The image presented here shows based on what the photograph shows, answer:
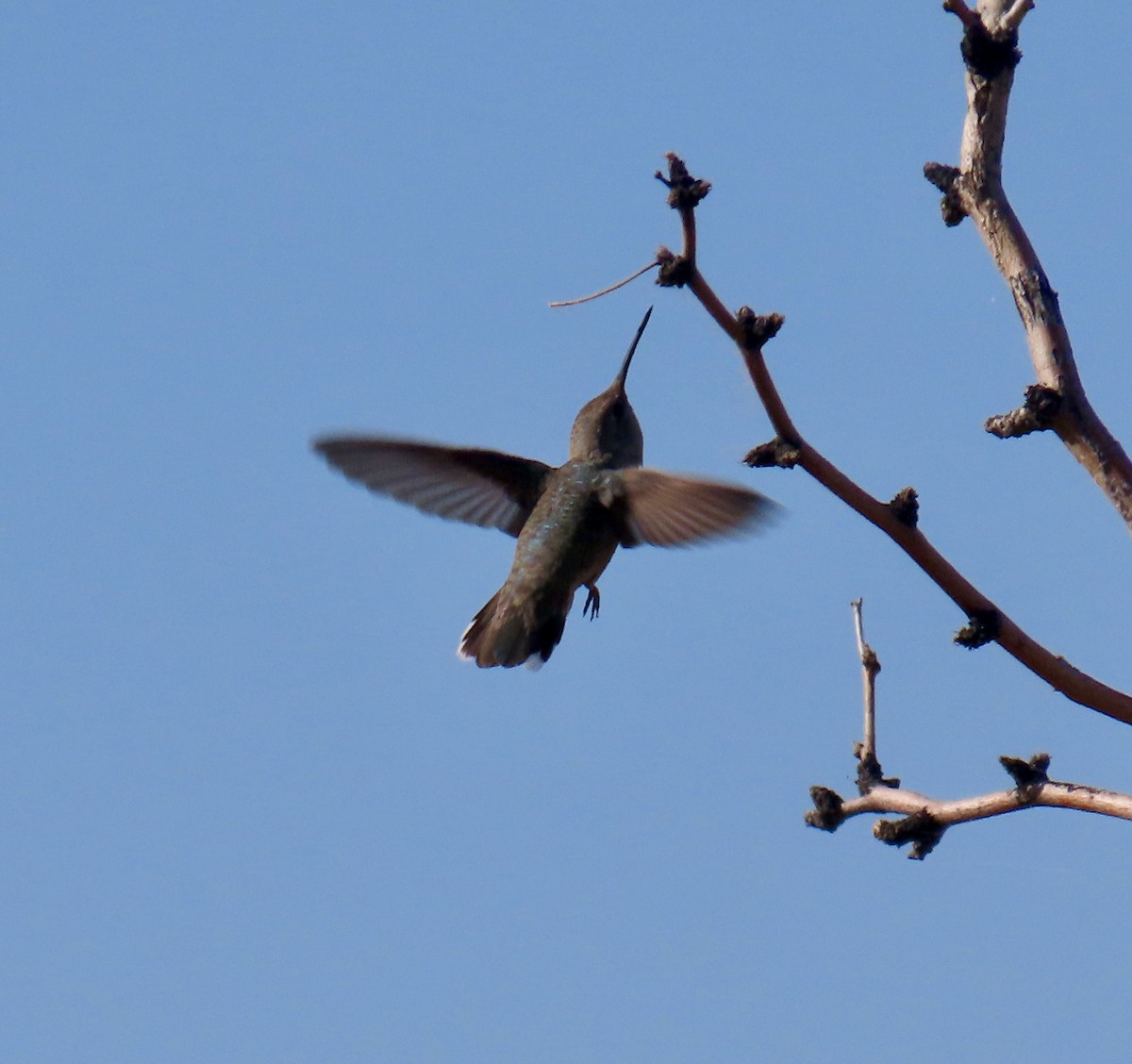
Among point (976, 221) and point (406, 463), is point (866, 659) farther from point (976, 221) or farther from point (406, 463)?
point (406, 463)

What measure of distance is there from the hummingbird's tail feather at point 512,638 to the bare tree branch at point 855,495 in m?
3.31

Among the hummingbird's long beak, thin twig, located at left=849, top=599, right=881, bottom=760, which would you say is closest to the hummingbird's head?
the hummingbird's long beak

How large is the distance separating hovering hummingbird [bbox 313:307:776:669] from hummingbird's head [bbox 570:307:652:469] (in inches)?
0.5

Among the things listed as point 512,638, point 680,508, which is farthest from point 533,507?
point 680,508

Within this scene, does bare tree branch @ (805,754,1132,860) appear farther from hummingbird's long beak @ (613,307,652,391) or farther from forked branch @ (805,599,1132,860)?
hummingbird's long beak @ (613,307,652,391)

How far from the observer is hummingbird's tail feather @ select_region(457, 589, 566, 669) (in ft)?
23.0

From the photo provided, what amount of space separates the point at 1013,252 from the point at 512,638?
3.54 metres

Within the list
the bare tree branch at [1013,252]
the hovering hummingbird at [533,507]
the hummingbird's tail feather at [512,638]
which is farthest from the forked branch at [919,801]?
the hummingbird's tail feather at [512,638]

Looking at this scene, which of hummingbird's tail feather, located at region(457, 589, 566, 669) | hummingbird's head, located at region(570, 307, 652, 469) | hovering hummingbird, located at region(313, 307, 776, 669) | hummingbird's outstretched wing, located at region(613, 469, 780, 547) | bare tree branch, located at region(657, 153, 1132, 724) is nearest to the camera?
bare tree branch, located at region(657, 153, 1132, 724)

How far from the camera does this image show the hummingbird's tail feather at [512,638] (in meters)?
7.00

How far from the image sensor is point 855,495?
3.84 metres

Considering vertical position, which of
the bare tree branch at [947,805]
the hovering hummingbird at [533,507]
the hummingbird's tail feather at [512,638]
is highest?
the hovering hummingbird at [533,507]

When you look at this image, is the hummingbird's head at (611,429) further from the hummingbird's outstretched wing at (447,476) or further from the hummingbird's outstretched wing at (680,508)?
the hummingbird's outstretched wing at (680,508)

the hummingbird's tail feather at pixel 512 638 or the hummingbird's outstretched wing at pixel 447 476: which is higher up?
the hummingbird's outstretched wing at pixel 447 476
